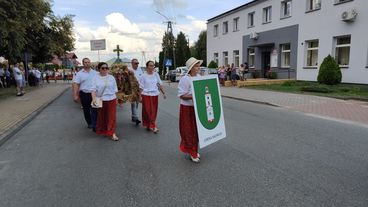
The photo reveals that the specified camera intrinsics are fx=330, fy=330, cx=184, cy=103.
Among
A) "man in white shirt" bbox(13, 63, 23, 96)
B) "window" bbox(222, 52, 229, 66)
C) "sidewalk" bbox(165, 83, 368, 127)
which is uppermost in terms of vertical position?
"window" bbox(222, 52, 229, 66)

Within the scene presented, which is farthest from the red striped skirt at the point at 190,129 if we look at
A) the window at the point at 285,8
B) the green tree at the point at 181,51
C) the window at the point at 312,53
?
the green tree at the point at 181,51

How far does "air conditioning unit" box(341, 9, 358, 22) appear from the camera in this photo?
19094mm

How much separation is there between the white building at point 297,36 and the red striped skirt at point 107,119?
54.6 ft

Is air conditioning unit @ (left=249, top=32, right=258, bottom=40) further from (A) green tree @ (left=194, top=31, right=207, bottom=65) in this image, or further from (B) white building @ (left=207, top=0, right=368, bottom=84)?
(A) green tree @ (left=194, top=31, right=207, bottom=65)

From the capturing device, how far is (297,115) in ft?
35.8

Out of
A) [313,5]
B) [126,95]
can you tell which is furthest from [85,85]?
[313,5]

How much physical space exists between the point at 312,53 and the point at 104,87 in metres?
20.1

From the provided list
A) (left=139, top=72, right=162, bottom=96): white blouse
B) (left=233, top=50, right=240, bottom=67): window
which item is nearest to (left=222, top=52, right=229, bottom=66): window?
(left=233, top=50, right=240, bottom=67): window

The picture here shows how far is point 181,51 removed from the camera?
212 ft

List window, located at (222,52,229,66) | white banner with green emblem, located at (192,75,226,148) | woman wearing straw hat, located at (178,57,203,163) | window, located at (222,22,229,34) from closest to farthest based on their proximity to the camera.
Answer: white banner with green emblem, located at (192,75,226,148)
woman wearing straw hat, located at (178,57,203,163)
window, located at (222,22,229,34)
window, located at (222,52,229,66)

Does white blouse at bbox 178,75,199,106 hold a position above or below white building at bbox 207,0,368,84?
below

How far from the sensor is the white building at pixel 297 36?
1934 cm

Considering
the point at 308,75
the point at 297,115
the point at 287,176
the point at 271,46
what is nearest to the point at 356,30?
the point at 308,75

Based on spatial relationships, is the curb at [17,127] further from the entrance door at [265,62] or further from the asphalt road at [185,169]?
the entrance door at [265,62]
